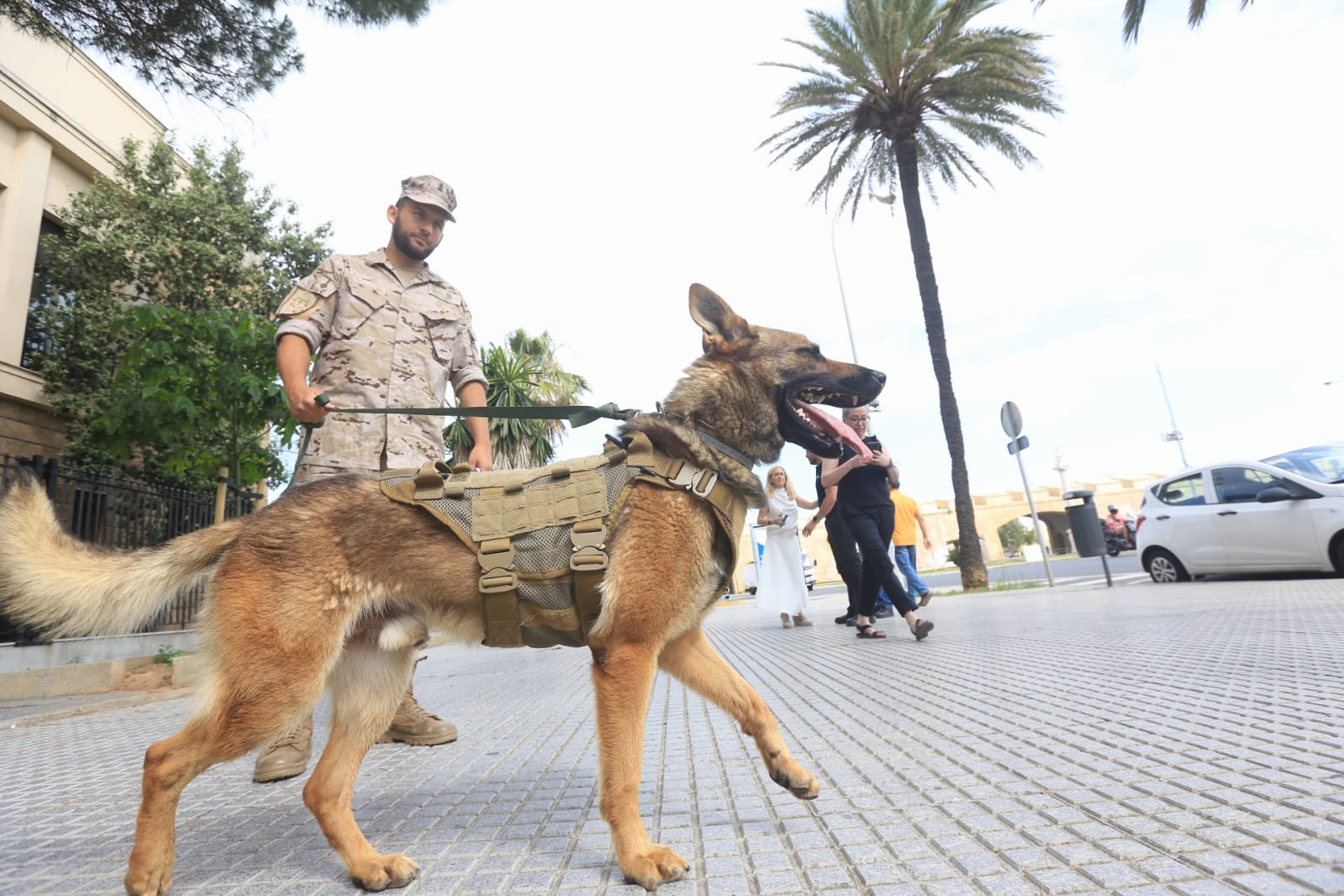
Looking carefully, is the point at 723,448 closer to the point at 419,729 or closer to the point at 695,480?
the point at 695,480

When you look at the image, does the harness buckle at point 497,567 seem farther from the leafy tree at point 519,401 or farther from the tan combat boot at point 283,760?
the leafy tree at point 519,401

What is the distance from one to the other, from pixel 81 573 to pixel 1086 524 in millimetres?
12720

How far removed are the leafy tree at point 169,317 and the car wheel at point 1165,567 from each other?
1265 centimetres

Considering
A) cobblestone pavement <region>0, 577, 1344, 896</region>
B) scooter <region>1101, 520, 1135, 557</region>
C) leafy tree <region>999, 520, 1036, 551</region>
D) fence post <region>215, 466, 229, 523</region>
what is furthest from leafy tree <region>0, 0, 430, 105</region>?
leafy tree <region>999, 520, 1036, 551</region>

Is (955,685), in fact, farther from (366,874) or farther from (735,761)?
(366,874)

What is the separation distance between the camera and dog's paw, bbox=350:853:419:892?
187cm

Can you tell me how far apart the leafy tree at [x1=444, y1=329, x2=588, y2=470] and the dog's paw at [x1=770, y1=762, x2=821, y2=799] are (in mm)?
17780

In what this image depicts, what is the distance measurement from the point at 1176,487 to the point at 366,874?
12.6m

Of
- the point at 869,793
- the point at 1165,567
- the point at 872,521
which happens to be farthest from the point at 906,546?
the point at 869,793

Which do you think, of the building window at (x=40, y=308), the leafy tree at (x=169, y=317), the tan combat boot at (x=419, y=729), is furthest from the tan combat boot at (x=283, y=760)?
the building window at (x=40, y=308)

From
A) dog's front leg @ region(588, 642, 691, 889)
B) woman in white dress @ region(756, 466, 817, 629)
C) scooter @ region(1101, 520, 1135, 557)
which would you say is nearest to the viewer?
dog's front leg @ region(588, 642, 691, 889)

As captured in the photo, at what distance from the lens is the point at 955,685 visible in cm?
400

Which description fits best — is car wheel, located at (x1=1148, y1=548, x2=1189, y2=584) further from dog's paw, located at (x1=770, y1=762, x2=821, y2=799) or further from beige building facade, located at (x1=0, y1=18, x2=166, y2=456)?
beige building facade, located at (x1=0, y1=18, x2=166, y2=456)

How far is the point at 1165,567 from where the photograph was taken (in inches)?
420
